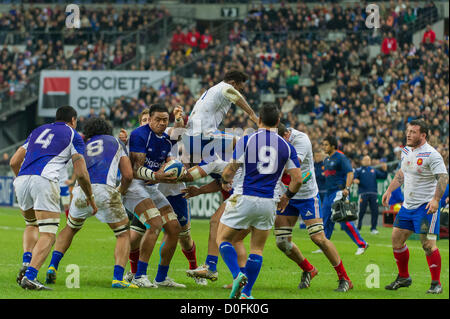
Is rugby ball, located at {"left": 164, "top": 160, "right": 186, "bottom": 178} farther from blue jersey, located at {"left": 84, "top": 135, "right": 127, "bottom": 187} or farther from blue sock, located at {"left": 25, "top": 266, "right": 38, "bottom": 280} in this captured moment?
blue sock, located at {"left": 25, "top": 266, "right": 38, "bottom": 280}

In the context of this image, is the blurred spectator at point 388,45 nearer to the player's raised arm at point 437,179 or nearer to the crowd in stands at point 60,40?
the crowd in stands at point 60,40

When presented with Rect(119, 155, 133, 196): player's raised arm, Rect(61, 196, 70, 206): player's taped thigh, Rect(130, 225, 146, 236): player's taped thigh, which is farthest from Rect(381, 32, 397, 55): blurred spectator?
Rect(119, 155, 133, 196): player's raised arm

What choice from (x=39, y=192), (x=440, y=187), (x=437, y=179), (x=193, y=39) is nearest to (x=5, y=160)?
(x=193, y=39)

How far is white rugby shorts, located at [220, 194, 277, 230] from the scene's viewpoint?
9875 millimetres

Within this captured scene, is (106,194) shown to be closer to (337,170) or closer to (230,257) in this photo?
(230,257)

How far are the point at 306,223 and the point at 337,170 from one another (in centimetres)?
659

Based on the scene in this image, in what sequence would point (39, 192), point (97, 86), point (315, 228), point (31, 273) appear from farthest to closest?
point (97, 86), point (315, 228), point (39, 192), point (31, 273)

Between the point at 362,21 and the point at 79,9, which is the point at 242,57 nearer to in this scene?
the point at 362,21

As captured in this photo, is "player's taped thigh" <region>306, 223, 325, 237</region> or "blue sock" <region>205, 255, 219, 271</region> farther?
"player's taped thigh" <region>306, 223, 325, 237</region>

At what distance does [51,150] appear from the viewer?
10.9m

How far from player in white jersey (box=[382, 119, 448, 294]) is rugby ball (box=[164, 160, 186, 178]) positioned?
12.0 feet
